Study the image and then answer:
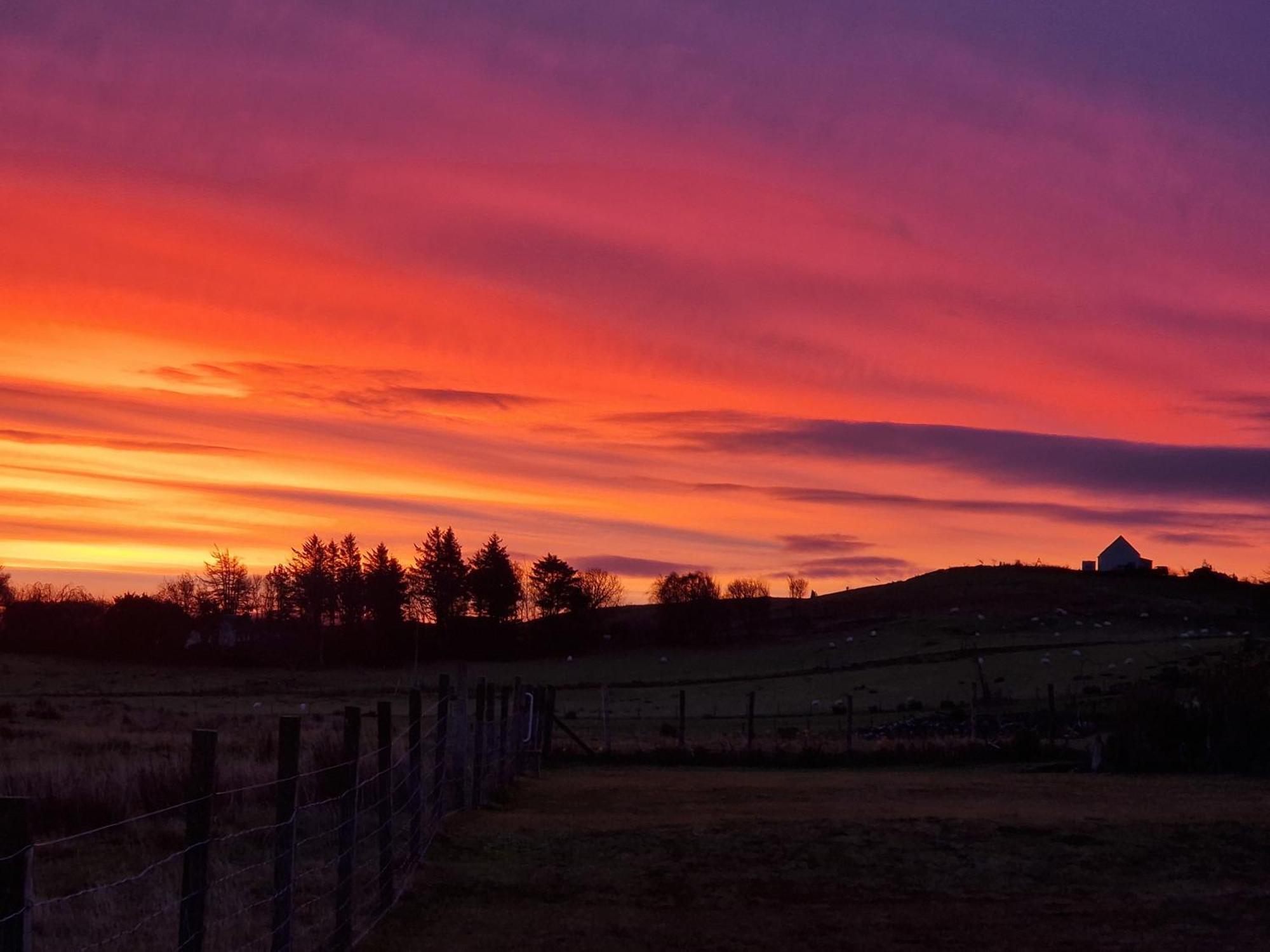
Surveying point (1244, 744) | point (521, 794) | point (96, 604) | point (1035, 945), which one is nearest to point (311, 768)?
point (521, 794)

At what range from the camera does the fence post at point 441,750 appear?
15.3 metres

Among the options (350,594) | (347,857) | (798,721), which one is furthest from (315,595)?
(347,857)

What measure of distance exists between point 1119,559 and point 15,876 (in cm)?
12366

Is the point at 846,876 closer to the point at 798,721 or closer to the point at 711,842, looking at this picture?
the point at 711,842

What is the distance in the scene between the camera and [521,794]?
21.7 m

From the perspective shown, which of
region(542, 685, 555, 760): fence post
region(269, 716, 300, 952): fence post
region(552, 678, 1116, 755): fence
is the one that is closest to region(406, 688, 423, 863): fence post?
region(269, 716, 300, 952): fence post

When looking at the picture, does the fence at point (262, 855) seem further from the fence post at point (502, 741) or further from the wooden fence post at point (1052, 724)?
the wooden fence post at point (1052, 724)

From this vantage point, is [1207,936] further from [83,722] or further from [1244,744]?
[83,722]

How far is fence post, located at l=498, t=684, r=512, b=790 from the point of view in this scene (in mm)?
20319

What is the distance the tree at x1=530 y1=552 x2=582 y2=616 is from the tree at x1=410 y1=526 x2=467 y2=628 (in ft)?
18.3

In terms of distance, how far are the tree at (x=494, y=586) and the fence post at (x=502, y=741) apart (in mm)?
77891

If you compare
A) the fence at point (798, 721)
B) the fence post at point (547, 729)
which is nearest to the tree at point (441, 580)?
the fence at point (798, 721)

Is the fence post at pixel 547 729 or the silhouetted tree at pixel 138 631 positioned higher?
the silhouetted tree at pixel 138 631

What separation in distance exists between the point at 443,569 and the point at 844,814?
89.7 metres
